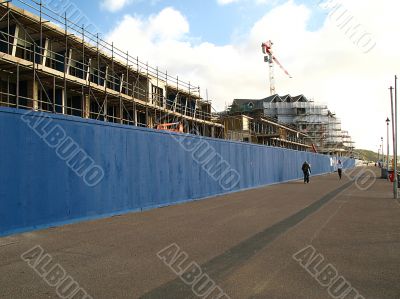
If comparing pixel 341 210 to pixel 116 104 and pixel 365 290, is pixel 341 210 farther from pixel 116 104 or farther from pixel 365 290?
pixel 116 104

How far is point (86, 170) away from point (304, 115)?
338 ft

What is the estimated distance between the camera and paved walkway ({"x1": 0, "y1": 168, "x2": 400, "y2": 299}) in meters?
4.86

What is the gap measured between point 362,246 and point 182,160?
920cm

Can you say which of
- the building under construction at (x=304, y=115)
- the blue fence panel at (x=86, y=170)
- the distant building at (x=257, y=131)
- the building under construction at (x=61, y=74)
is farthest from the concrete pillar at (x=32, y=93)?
the building under construction at (x=304, y=115)

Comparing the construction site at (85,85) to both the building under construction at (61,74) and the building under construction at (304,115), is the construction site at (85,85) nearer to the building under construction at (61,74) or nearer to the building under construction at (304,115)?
the building under construction at (61,74)

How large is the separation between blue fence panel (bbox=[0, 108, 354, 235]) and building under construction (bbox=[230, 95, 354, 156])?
7945 centimetres

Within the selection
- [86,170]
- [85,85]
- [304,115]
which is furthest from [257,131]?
[86,170]

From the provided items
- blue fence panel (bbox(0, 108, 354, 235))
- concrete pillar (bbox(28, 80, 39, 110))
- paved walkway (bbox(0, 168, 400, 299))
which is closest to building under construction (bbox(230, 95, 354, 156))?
concrete pillar (bbox(28, 80, 39, 110))

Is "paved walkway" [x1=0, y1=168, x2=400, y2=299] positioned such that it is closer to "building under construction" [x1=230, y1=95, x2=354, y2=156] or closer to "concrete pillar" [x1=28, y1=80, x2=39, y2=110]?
"concrete pillar" [x1=28, y1=80, x2=39, y2=110]

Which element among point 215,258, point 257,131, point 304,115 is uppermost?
point 304,115

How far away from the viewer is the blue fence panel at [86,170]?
838 centimetres

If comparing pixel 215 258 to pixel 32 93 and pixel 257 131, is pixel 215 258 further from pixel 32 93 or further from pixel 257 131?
pixel 257 131

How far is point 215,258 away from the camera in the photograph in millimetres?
6305

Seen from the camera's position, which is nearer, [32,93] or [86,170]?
[86,170]
